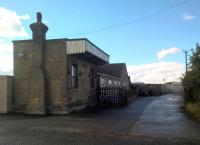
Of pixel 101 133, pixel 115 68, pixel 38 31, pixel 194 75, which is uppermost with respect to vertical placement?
pixel 38 31

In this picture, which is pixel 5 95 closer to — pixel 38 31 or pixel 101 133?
pixel 38 31

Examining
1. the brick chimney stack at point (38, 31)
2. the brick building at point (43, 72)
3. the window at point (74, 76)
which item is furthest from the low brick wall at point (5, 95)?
the window at point (74, 76)

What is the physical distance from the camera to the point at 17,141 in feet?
33.4

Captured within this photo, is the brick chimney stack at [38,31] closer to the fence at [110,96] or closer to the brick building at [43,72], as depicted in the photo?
the brick building at [43,72]

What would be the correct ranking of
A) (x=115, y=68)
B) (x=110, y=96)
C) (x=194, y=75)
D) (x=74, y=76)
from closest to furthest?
(x=194, y=75)
(x=74, y=76)
(x=110, y=96)
(x=115, y=68)

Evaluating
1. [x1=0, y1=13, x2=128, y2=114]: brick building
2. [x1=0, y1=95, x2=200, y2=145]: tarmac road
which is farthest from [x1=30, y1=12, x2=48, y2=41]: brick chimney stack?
[x1=0, y1=95, x2=200, y2=145]: tarmac road

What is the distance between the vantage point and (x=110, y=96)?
2762 cm

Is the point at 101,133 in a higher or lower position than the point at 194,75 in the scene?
lower

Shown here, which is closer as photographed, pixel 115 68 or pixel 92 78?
pixel 92 78

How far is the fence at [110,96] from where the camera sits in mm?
27281

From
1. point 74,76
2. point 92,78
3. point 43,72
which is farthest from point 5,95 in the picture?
point 92,78

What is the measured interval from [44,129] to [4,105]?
26.4 feet

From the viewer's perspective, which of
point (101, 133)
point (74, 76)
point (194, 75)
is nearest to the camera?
point (101, 133)

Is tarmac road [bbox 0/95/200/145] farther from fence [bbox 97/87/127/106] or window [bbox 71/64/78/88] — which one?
fence [bbox 97/87/127/106]
